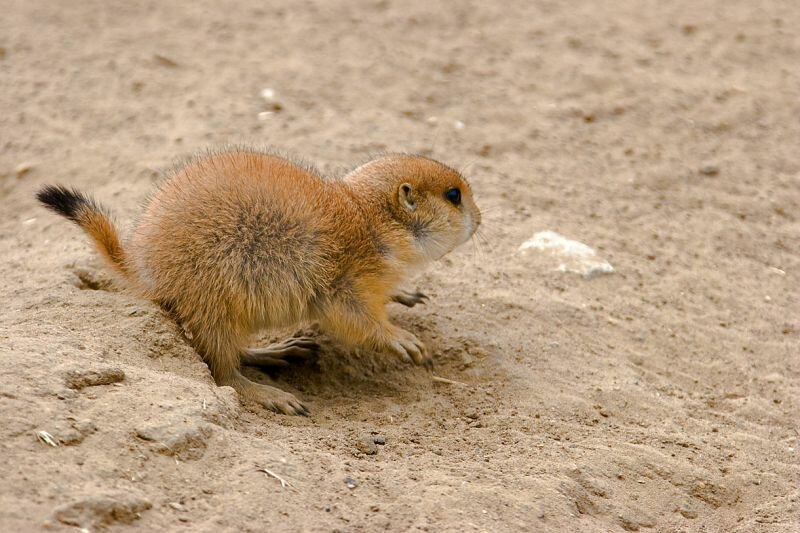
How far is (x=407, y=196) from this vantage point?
5141 mm

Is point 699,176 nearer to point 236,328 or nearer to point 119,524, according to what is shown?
point 236,328

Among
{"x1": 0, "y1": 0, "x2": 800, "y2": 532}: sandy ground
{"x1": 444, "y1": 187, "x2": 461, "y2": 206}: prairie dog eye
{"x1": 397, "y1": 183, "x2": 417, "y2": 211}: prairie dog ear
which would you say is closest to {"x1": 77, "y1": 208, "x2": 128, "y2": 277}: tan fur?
{"x1": 0, "y1": 0, "x2": 800, "y2": 532}: sandy ground

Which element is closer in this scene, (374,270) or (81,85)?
(374,270)

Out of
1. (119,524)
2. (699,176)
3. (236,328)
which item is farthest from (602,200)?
(119,524)

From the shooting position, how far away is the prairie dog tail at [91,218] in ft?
14.7

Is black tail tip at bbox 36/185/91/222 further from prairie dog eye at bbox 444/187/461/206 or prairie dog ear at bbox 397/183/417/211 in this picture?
prairie dog eye at bbox 444/187/461/206

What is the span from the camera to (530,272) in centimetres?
591

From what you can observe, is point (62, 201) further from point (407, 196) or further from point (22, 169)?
point (22, 169)

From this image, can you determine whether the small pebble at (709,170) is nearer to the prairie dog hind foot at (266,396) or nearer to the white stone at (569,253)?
the white stone at (569,253)

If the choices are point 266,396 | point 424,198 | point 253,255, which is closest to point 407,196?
point 424,198

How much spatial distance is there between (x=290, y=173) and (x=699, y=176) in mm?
3723

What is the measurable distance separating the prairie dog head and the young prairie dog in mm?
168

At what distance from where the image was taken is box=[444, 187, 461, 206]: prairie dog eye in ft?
17.3

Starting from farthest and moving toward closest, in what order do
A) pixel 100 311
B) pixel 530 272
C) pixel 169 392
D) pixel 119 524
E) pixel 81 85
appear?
pixel 81 85 → pixel 530 272 → pixel 100 311 → pixel 169 392 → pixel 119 524
